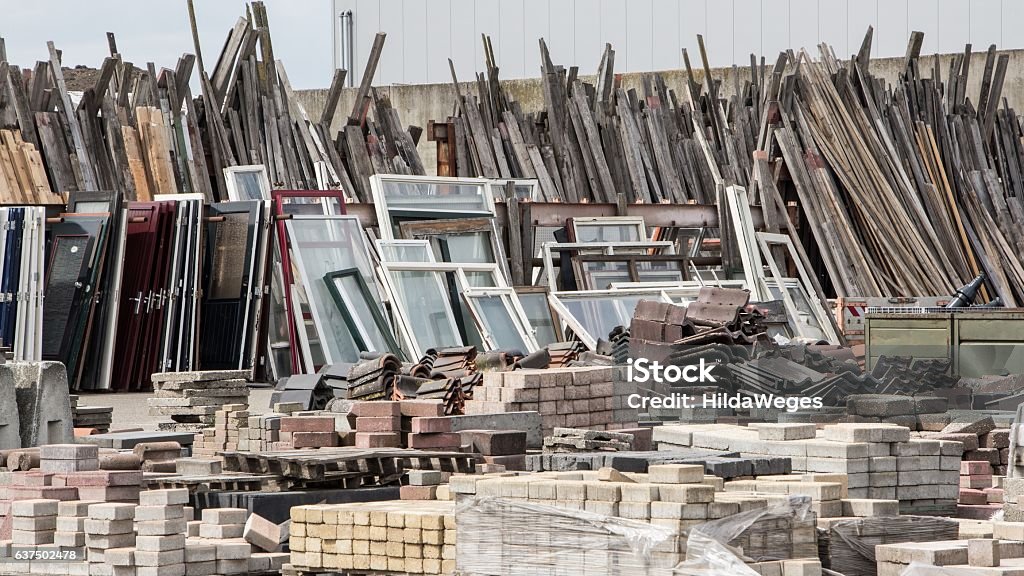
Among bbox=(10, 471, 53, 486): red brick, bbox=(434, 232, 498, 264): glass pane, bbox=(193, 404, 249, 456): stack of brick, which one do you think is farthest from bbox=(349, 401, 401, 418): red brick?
bbox=(434, 232, 498, 264): glass pane

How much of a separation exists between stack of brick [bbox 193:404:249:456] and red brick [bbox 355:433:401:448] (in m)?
1.52

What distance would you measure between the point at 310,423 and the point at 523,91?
19.0 m

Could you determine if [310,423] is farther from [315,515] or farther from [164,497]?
[315,515]

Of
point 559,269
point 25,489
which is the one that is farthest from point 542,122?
point 25,489

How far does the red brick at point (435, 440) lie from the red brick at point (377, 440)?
9.3 inches

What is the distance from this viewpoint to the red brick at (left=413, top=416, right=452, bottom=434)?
40.3ft

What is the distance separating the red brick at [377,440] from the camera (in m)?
12.5

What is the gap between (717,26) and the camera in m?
32.9

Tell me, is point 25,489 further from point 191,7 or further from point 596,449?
point 191,7

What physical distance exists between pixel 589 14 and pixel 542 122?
28.3 ft

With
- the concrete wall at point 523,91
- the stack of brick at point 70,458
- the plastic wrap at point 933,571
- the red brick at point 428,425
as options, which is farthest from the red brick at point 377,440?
the concrete wall at point 523,91

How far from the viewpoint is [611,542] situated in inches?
325

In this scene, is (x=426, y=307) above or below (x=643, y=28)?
below

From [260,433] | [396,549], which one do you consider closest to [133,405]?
[260,433]
